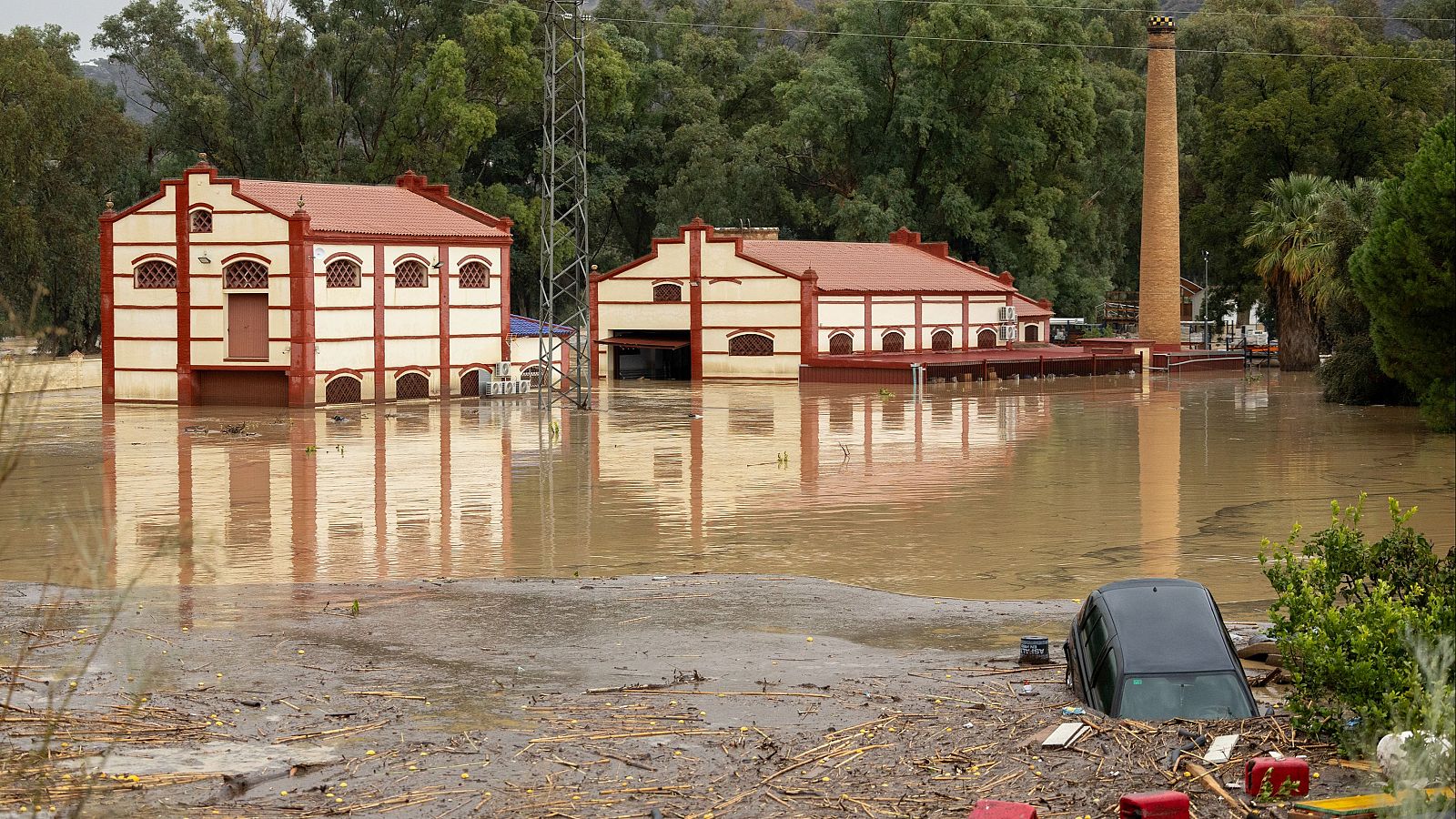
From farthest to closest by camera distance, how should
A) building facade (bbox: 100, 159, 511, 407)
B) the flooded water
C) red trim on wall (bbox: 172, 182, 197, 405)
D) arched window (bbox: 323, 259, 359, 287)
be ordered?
red trim on wall (bbox: 172, 182, 197, 405)
arched window (bbox: 323, 259, 359, 287)
building facade (bbox: 100, 159, 511, 407)
the flooded water

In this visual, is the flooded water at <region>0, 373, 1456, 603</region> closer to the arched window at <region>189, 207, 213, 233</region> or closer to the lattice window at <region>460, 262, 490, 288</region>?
the arched window at <region>189, 207, 213, 233</region>

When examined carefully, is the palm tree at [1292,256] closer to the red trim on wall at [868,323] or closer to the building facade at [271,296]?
the red trim on wall at [868,323]

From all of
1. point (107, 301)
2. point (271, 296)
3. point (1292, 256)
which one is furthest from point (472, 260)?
point (1292, 256)

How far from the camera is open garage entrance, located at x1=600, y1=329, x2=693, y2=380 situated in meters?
65.1

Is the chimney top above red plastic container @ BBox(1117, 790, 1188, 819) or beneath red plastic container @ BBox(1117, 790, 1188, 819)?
above

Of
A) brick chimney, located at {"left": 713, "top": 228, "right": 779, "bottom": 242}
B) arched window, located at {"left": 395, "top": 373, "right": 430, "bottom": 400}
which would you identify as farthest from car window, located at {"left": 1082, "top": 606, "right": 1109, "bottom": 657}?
brick chimney, located at {"left": 713, "top": 228, "right": 779, "bottom": 242}

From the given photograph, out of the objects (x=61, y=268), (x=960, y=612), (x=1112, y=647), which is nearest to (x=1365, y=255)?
(x=960, y=612)

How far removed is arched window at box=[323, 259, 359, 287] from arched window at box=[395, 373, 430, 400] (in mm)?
3544

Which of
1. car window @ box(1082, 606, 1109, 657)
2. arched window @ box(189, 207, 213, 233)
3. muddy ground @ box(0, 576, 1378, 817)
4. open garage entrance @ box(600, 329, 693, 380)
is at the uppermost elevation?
arched window @ box(189, 207, 213, 233)

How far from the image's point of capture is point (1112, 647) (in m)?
11.3

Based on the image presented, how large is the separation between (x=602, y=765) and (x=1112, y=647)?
141 inches

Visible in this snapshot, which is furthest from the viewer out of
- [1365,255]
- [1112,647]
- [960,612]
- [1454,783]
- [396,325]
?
[396,325]

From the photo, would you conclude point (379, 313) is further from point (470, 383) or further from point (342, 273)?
point (470, 383)

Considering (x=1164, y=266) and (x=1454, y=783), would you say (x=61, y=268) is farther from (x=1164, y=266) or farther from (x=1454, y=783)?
(x=1454, y=783)
